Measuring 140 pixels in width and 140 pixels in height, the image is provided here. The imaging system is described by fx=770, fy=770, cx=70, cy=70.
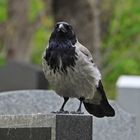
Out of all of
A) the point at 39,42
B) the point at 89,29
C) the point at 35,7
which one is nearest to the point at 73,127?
the point at 89,29

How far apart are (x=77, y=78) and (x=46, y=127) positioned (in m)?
0.78

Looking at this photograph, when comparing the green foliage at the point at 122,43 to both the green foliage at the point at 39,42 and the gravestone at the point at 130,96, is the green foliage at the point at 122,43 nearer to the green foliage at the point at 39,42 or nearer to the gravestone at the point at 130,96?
the green foliage at the point at 39,42

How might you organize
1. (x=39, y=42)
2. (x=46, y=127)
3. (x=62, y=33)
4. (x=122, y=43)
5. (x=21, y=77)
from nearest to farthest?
(x=46, y=127) → (x=62, y=33) → (x=21, y=77) → (x=122, y=43) → (x=39, y=42)

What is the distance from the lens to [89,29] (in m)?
15.7

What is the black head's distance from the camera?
20.4ft

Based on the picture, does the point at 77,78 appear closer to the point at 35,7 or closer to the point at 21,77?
the point at 21,77

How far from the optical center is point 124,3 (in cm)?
2439

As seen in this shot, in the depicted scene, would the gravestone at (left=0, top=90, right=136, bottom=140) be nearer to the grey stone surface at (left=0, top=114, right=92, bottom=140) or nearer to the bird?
the bird

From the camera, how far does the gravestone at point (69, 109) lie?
7645mm

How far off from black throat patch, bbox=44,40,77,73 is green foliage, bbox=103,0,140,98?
15468mm

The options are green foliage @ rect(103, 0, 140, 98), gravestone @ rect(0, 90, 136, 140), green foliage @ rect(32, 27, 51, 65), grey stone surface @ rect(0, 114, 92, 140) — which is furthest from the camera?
green foliage @ rect(32, 27, 51, 65)

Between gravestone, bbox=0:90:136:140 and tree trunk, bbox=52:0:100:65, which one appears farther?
tree trunk, bbox=52:0:100:65

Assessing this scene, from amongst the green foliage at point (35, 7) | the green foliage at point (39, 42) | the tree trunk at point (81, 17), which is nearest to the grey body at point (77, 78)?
the tree trunk at point (81, 17)

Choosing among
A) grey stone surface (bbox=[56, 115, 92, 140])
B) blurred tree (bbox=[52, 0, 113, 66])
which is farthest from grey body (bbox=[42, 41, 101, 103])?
blurred tree (bbox=[52, 0, 113, 66])
